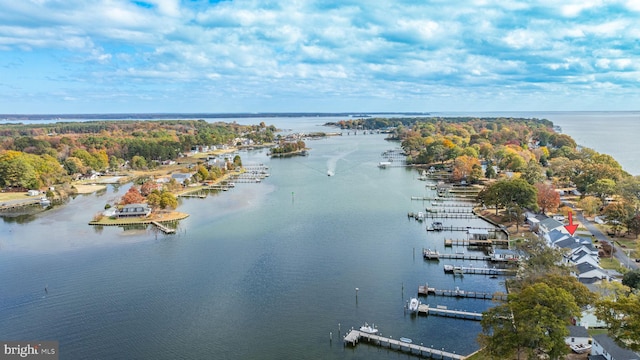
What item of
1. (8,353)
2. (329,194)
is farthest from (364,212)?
(8,353)

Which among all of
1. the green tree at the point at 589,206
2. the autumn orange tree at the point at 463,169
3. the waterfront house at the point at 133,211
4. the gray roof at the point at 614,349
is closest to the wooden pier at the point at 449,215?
the green tree at the point at 589,206

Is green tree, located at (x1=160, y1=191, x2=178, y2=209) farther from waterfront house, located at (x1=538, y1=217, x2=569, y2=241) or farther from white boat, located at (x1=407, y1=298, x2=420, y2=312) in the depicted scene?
waterfront house, located at (x1=538, y1=217, x2=569, y2=241)

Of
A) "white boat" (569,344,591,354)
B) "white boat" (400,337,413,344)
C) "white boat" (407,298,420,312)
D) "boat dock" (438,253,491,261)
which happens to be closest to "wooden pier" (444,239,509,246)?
"boat dock" (438,253,491,261)

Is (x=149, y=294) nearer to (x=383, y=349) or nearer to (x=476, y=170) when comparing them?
(x=383, y=349)

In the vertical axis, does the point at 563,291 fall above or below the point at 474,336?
above

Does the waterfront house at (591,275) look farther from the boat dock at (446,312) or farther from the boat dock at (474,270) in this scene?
the boat dock at (446,312)
